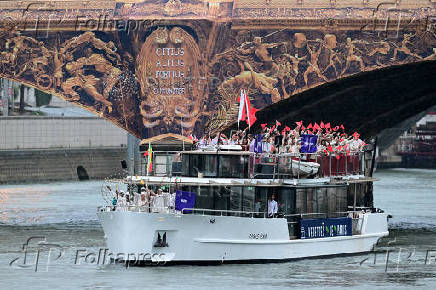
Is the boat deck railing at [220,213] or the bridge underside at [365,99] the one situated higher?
the bridge underside at [365,99]

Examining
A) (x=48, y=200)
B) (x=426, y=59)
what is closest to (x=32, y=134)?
(x=48, y=200)

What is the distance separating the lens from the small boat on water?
46.1m

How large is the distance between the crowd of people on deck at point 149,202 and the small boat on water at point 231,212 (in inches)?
1.1

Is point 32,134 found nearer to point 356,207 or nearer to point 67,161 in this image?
point 67,161

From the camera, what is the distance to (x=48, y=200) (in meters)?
71.4

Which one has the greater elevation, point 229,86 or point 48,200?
point 229,86

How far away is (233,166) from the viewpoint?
47.7m

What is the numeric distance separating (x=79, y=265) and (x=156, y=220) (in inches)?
121

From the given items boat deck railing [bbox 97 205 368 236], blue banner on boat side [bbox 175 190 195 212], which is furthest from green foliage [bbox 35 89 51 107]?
blue banner on boat side [bbox 175 190 195 212]

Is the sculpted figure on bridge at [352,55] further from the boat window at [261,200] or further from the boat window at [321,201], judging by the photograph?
the boat window at [261,200]

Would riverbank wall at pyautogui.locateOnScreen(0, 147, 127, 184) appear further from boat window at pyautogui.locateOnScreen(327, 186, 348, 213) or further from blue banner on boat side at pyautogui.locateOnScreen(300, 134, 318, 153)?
blue banner on boat side at pyautogui.locateOnScreen(300, 134, 318, 153)

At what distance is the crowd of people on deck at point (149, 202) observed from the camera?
46344 millimetres

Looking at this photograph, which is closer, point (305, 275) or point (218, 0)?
point (305, 275)

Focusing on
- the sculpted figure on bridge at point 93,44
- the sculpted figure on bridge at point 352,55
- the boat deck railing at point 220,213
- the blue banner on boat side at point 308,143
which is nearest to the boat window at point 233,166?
the boat deck railing at point 220,213
